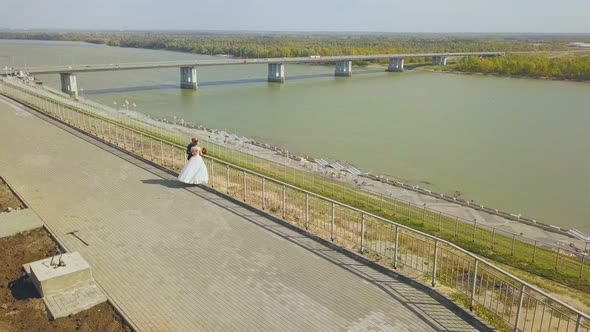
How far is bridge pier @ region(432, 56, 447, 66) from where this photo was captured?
104m

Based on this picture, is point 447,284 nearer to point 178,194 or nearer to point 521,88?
point 178,194

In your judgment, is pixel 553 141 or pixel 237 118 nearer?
pixel 553 141

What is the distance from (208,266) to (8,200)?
573 centimetres

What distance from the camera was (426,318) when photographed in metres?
6.47

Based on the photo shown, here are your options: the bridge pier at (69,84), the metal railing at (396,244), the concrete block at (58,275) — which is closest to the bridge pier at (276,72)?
the bridge pier at (69,84)

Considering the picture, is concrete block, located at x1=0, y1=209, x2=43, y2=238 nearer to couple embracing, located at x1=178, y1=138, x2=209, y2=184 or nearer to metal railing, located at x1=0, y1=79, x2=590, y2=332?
couple embracing, located at x1=178, y1=138, x2=209, y2=184

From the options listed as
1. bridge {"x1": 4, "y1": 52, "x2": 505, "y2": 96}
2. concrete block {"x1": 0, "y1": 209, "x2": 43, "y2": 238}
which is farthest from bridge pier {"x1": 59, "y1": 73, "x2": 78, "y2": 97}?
concrete block {"x1": 0, "y1": 209, "x2": 43, "y2": 238}

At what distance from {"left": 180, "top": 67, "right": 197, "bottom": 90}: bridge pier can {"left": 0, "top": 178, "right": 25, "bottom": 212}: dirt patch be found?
47.9 meters

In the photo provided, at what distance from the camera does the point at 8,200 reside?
35.4ft

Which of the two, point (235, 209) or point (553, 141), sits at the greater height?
point (235, 209)

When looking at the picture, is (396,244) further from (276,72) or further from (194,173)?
(276,72)

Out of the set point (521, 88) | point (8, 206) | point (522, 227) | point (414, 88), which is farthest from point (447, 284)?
point (521, 88)

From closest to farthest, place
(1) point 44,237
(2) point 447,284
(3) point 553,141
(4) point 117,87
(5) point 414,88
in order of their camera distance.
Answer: (2) point 447,284 → (1) point 44,237 → (3) point 553,141 → (4) point 117,87 → (5) point 414,88

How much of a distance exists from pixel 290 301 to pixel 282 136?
25.4 m
